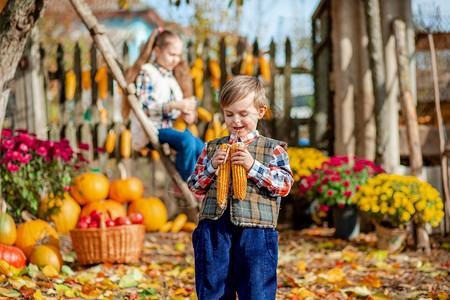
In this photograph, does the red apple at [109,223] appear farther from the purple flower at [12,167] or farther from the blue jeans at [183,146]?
the purple flower at [12,167]

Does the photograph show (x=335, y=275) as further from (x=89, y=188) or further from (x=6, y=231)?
(x=89, y=188)

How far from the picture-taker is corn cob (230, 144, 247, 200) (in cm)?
193

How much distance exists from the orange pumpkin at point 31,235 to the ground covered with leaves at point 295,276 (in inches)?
8.8

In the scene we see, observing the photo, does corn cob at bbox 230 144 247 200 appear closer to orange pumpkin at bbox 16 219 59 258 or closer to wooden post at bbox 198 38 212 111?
orange pumpkin at bbox 16 219 59 258

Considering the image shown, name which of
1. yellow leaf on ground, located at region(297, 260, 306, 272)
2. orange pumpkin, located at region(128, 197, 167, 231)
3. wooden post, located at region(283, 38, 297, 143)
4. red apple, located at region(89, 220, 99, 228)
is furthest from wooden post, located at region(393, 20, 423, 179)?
red apple, located at region(89, 220, 99, 228)

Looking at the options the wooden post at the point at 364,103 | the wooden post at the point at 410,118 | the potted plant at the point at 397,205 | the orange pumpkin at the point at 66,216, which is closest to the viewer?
the potted plant at the point at 397,205

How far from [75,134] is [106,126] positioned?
37 cm

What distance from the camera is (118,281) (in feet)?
11.1

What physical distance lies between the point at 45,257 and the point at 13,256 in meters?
0.21

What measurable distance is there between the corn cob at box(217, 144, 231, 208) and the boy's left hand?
4 centimetres

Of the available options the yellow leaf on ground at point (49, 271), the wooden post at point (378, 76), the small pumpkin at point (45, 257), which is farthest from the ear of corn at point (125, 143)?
the wooden post at point (378, 76)

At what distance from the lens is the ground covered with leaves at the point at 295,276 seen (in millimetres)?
3061

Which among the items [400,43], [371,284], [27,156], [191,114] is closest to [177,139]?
[191,114]

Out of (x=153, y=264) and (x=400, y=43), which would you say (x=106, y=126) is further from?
(x=400, y=43)
